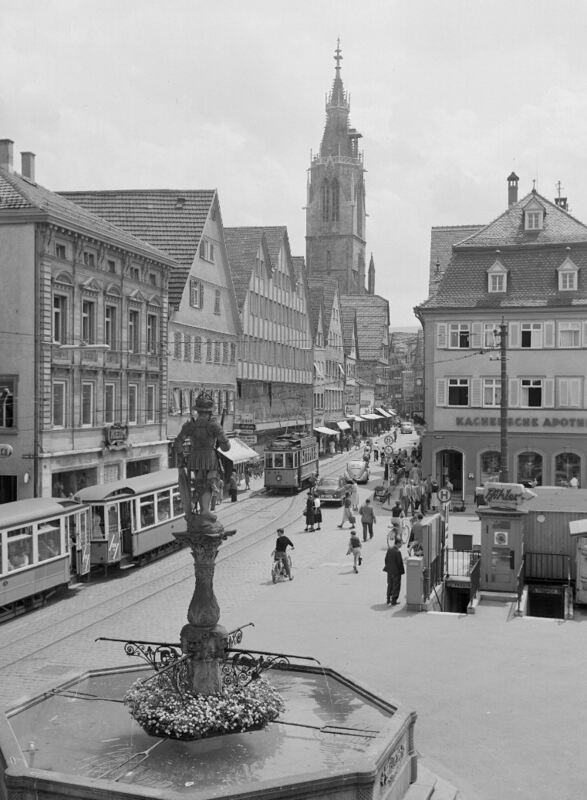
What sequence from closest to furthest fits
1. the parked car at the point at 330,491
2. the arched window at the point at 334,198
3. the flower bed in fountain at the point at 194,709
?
the flower bed in fountain at the point at 194,709 → the parked car at the point at 330,491 → the arched window at the point at 334,198

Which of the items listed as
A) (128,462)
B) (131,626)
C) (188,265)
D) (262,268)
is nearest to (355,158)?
(262,268)

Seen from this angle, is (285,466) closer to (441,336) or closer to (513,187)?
(441,336)

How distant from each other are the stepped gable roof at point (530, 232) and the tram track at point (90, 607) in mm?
20762

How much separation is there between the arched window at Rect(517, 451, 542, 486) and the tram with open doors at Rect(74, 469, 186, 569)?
2074cm

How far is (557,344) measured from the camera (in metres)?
45.2

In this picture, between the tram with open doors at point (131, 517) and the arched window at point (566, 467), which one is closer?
the tram with open doors at point (131, 517)

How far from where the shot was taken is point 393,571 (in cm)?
2138

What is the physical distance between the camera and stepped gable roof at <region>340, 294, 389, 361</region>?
428 feet

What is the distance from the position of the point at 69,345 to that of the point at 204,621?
2325 cm

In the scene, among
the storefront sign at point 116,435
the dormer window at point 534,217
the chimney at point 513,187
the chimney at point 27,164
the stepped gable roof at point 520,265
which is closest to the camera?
the storefront sign at point 116,435

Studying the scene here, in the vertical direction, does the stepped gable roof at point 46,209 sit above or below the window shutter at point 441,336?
above

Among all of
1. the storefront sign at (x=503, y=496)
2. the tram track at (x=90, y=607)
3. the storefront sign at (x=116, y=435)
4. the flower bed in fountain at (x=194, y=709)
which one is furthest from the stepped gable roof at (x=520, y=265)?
the flower bed in fountain at (x=194, y=709)

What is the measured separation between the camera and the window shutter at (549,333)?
4522 centimetres

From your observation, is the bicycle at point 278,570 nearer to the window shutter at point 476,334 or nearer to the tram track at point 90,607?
the tram track at point 90,607
